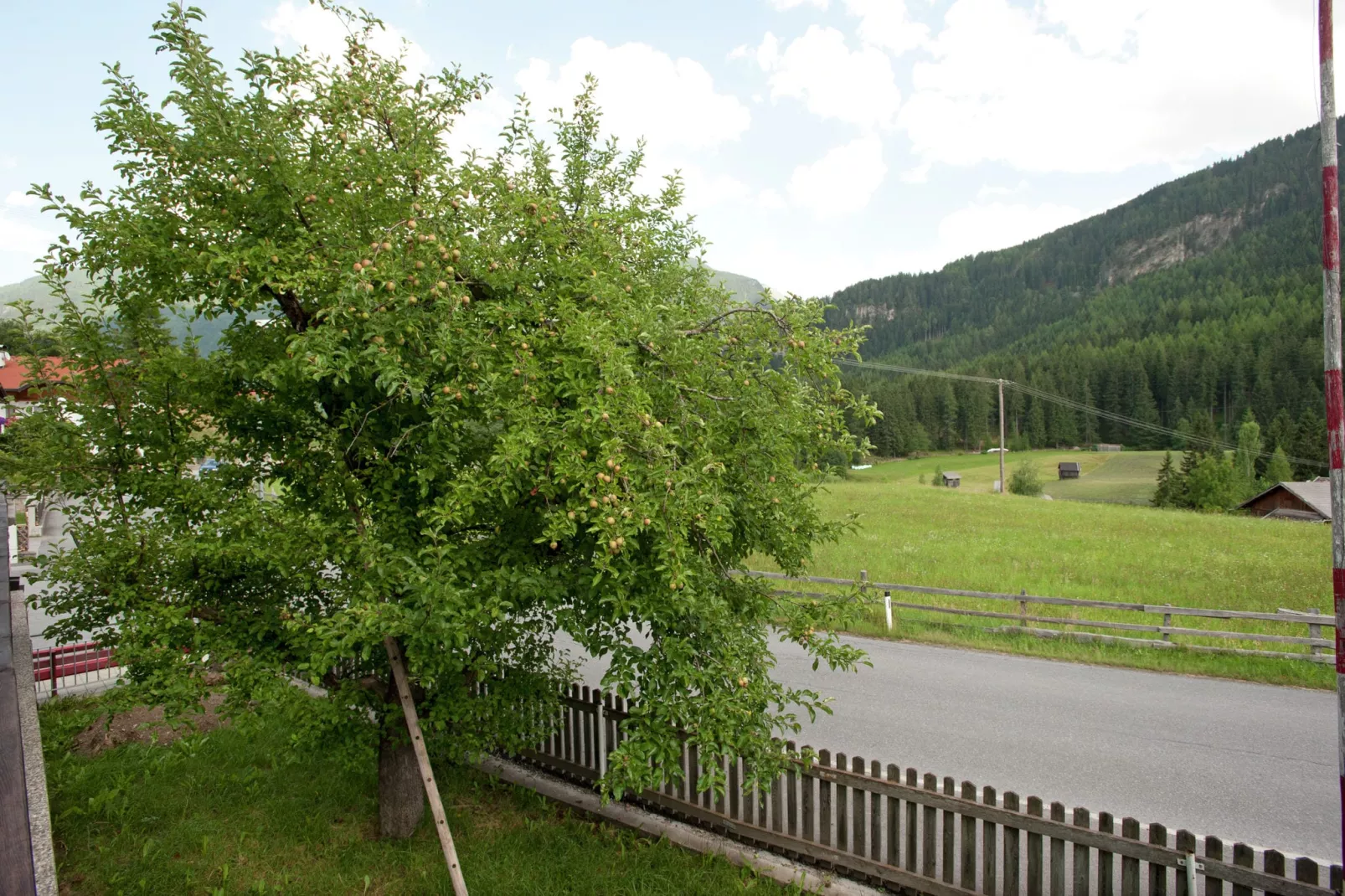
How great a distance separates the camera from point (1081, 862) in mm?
5473

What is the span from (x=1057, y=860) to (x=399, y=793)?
19.1 ft

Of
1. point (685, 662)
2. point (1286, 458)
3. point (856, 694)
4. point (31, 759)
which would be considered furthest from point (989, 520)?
point (1286, 458)

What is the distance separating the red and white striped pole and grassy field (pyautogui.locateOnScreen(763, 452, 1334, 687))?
740 cm

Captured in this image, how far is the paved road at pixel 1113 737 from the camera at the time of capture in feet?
26.7

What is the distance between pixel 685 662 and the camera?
15.9 ft

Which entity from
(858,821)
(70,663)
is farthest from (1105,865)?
(70,663)

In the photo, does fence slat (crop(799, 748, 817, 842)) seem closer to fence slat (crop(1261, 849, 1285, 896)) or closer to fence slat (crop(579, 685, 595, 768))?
fence slat (crop(579, 685, 595, 768))

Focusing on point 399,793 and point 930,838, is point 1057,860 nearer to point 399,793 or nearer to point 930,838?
point 930,838

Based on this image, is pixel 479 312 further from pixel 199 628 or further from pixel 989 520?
pixel 989 520

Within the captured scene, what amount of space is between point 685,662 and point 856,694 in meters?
8.53

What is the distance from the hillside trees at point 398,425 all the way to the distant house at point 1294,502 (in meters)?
52.5

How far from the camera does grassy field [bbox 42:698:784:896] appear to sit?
20.3 feet

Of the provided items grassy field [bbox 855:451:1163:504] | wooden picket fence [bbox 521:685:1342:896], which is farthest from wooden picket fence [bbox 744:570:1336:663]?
grassy field [bbox 855:451:1163:504]

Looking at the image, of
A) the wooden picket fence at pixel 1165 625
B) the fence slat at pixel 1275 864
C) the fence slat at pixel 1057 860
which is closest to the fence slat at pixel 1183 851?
the fence slat at pixel 1275 864
